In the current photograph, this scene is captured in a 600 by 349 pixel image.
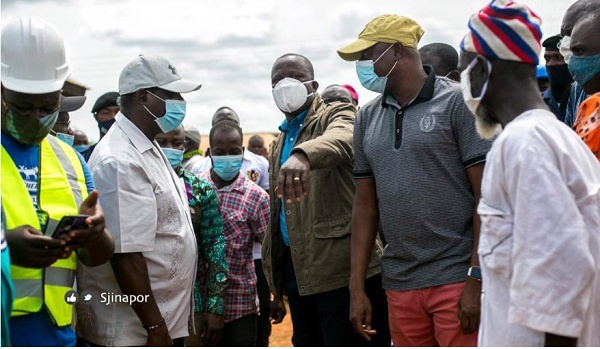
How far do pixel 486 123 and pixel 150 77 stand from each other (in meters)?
2.14

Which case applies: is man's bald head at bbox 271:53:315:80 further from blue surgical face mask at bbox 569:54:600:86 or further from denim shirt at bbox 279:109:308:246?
blue surgical face mask at bbox 569:54:600:86

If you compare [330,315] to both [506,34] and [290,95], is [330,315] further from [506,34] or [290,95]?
[506,34]

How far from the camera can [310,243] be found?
4559 millimetres

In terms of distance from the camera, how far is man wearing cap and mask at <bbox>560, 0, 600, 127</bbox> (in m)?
4.37

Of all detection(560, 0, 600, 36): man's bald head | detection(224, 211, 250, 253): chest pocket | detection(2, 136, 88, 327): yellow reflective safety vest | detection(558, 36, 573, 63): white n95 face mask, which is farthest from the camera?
detection(224, 211, 250, 253): chest pocket

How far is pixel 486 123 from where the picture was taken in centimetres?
275

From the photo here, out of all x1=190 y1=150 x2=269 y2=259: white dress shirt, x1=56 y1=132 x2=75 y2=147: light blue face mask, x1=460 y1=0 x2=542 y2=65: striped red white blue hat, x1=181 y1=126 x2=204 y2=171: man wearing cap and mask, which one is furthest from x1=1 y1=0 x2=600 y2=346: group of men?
x1=181 y1=126 x2=204 y2=171: man wearing cap and mask

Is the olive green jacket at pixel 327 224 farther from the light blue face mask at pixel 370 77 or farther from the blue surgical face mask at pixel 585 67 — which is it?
the blue surgical face mask at pixel 585 67

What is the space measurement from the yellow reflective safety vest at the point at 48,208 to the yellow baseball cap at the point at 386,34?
1.64m

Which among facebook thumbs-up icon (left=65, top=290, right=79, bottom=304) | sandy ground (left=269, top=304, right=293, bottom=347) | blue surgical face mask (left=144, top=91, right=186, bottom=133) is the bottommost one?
sandy ground (left=269, top=304, right=293, bottom=347)

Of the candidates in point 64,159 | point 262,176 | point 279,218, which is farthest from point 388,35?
point 262,176

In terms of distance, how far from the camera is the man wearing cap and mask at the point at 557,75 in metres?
5.48

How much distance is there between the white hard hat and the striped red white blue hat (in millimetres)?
1722

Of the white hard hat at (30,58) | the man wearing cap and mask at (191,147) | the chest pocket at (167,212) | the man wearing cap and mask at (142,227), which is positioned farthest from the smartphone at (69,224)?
the man wearing cap and mask at (191,147)
